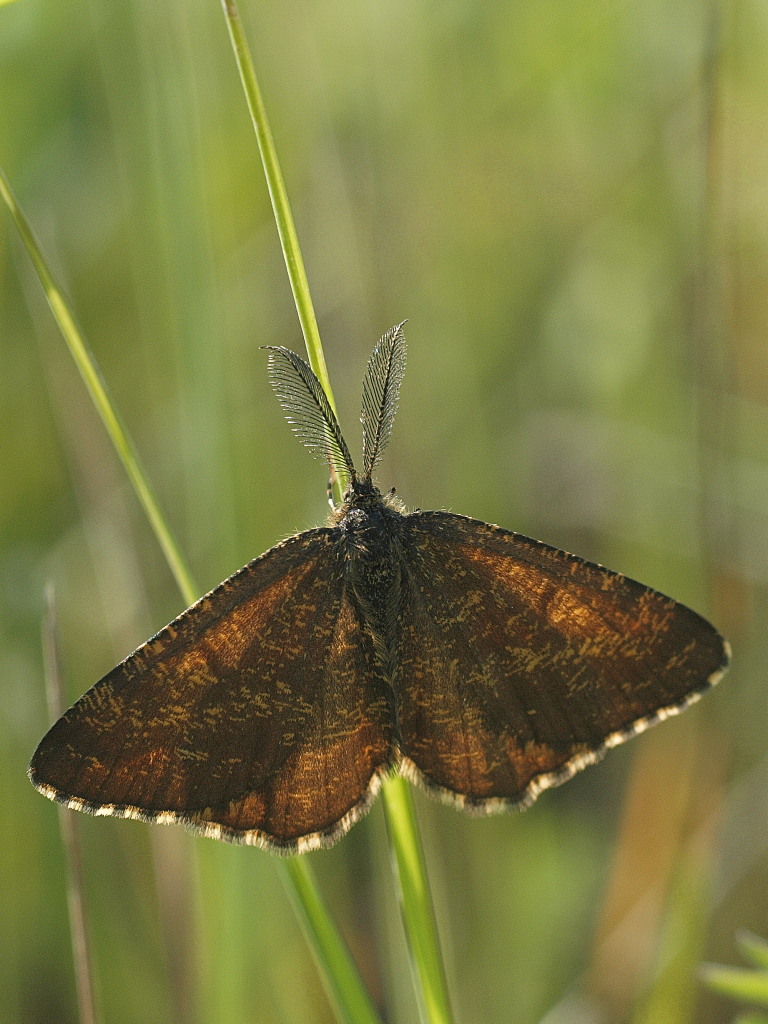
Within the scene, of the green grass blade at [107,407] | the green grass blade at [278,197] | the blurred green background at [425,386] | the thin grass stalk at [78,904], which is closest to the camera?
the green grass blade at [278,197]

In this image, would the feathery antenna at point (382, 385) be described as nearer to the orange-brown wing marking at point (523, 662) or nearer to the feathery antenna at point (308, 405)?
the feathery antenna at point (308, 405)

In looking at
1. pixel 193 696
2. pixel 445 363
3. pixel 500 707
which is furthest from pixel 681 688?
pixel 445 363

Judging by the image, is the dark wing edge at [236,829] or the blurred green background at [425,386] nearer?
the dark wing edge at [236,829]

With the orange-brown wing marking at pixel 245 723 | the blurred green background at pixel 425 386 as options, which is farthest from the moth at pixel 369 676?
the blurred green background at pixel 425 386

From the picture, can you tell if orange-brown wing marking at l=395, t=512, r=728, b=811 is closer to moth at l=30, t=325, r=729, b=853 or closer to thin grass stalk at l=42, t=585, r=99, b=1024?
moth at l=30, t=325, r=729, b=853

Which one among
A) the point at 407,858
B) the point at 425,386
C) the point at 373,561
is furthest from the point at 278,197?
the point at 425,386

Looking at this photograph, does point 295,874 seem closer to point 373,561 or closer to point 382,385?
point 373,561

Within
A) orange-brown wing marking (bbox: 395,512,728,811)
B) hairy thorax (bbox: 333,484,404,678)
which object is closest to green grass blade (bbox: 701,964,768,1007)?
orange-brown wing marking (bbox: 395,512,728,811)
